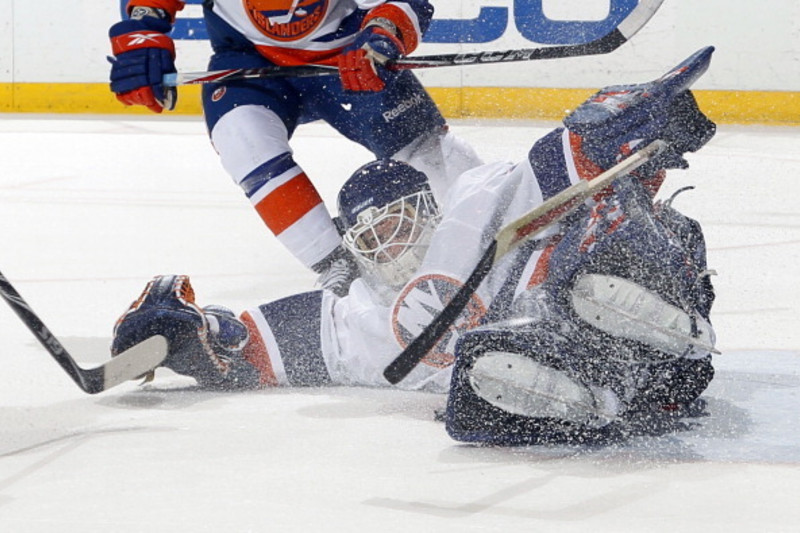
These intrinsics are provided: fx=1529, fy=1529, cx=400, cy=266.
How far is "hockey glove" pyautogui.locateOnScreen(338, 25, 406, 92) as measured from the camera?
269 centimetres

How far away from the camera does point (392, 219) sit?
2.17 metres

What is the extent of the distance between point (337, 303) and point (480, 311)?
0.96ft

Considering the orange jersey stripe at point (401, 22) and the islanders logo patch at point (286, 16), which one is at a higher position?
the orange jersey stripe at point (401, 22)

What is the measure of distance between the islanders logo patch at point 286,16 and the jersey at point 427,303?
81cm

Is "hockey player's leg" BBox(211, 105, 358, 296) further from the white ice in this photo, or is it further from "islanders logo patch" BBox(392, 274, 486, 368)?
"islanders logo patch" BBox(392, 274, 486, 368)

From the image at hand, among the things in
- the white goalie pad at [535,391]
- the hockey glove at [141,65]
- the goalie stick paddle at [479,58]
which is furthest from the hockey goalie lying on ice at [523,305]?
the hockey glove at [141,65]

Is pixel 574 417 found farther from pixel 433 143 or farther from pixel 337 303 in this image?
pixel 433 143

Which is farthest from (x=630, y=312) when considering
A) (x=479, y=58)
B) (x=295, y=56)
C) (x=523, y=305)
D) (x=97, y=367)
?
(x=295, y=56)

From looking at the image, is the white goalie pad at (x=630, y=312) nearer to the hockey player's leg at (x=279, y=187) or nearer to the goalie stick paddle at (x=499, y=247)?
the goalie stick paddle at (x=499, y=247)

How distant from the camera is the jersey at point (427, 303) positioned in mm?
2080

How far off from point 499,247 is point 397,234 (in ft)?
1.14

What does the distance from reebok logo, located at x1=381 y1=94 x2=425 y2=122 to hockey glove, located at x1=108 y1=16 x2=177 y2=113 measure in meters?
0.40

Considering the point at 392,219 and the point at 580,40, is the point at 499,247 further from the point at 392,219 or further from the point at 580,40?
the point at 580,40

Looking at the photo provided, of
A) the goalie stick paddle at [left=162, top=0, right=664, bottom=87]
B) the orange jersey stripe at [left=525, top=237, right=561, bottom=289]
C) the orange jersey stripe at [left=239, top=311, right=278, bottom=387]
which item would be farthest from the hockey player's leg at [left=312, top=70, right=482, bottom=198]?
the orange jersey stripe at [left=525, top=237, right=561, bottom=289]
